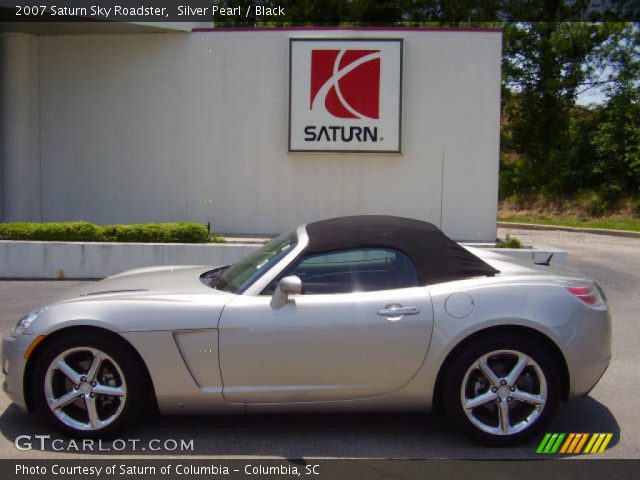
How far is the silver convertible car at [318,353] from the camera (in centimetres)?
404

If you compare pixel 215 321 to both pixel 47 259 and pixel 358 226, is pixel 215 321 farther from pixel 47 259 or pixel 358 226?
pixel 47 259

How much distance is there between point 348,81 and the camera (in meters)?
12.9

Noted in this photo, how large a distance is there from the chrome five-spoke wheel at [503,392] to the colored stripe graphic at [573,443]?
8.7 inches

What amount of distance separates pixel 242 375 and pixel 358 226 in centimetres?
136

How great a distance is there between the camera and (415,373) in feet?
13.3

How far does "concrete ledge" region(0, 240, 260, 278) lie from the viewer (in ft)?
33.8

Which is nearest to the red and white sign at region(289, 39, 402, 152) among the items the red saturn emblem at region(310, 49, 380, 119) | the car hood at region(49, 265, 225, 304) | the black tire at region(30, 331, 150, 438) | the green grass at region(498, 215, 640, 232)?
the red saturn emblem at region(310, 49, 380, 119)

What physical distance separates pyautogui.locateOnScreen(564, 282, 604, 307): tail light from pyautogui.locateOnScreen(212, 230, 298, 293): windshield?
6.03 feet

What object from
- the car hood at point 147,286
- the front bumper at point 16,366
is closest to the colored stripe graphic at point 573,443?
the car hood at point 147,286

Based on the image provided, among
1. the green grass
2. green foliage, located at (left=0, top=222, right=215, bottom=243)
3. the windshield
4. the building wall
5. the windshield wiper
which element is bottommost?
the green grass

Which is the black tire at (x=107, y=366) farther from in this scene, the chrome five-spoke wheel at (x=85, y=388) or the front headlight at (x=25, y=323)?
the front headlight at (x=25, y=323)

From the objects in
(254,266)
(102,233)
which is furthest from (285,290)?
(102,233)

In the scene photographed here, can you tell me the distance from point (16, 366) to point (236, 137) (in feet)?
32.1

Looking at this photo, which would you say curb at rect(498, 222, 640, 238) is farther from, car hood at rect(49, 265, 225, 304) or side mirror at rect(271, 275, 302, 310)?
side mirror at rect(271, 275, 302, 310)
